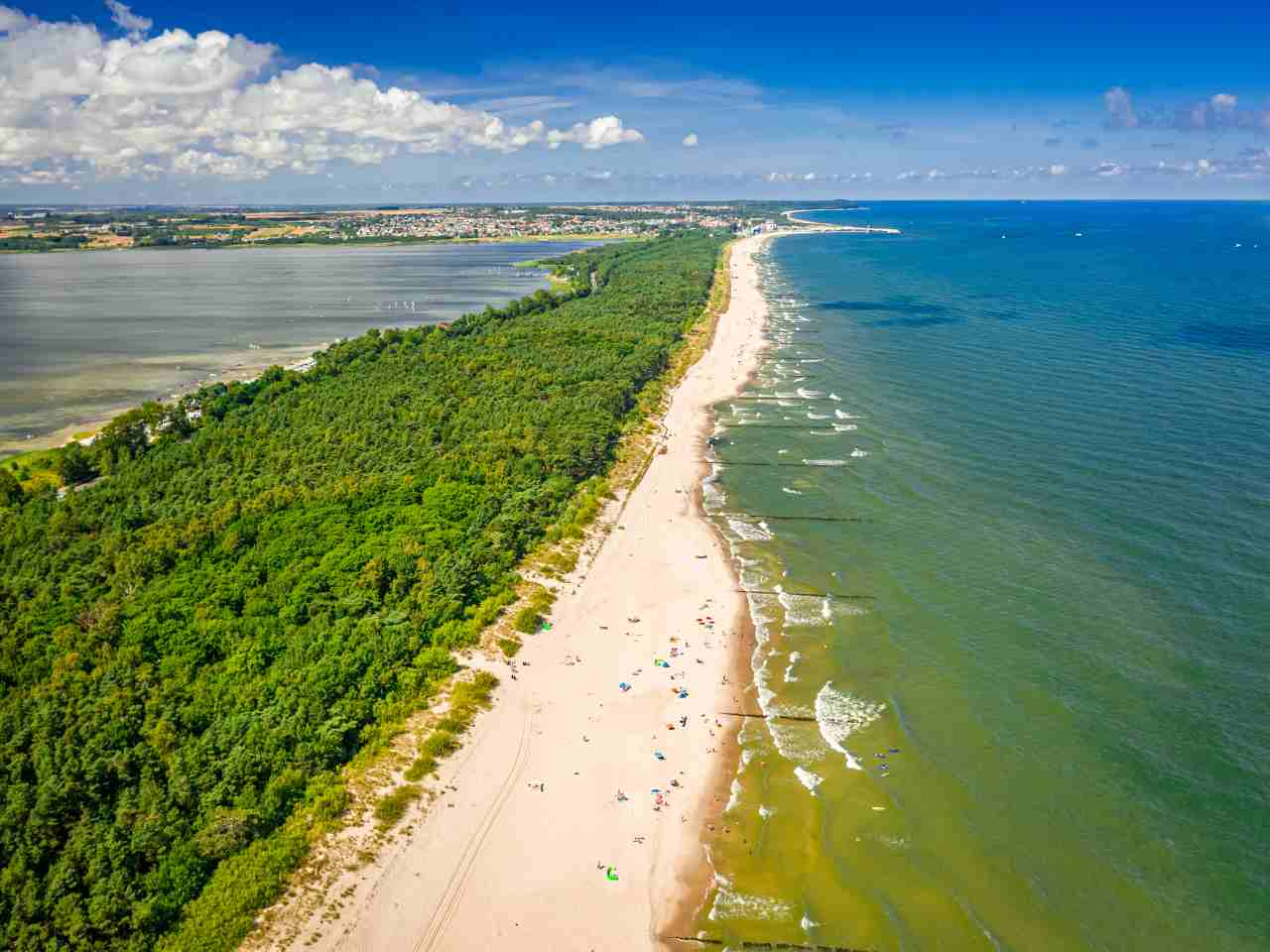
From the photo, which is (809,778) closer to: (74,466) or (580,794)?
(580,794)

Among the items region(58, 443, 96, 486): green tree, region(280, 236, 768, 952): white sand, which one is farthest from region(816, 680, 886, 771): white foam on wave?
region(58, 443, 96, 486): green tree

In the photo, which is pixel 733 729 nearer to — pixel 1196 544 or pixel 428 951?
pixel 428 951

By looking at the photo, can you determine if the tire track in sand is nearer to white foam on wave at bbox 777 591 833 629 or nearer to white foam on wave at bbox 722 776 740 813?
white foam on wave at bbox 722 776 740 813

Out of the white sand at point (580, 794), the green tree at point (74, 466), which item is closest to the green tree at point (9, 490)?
the green tree at point (74, 466)

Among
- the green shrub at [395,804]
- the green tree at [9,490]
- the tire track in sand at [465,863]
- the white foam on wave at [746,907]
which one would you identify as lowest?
the white foam on wave at [746,907]

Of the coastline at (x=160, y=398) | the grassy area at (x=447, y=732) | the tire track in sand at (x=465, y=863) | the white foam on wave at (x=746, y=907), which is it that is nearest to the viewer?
the tire track in sand at (x=465, y=863)

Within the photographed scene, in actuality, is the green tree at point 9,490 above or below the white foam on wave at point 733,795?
above

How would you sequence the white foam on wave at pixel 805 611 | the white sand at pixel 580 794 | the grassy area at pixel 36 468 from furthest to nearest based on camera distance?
1. the grassy area at pixel 36 468
2. the white foam on wave at pixel 805 611
3. the white sand at pixel 580 794

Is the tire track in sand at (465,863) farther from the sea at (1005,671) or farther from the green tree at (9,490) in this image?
the green tree at (9,490)
